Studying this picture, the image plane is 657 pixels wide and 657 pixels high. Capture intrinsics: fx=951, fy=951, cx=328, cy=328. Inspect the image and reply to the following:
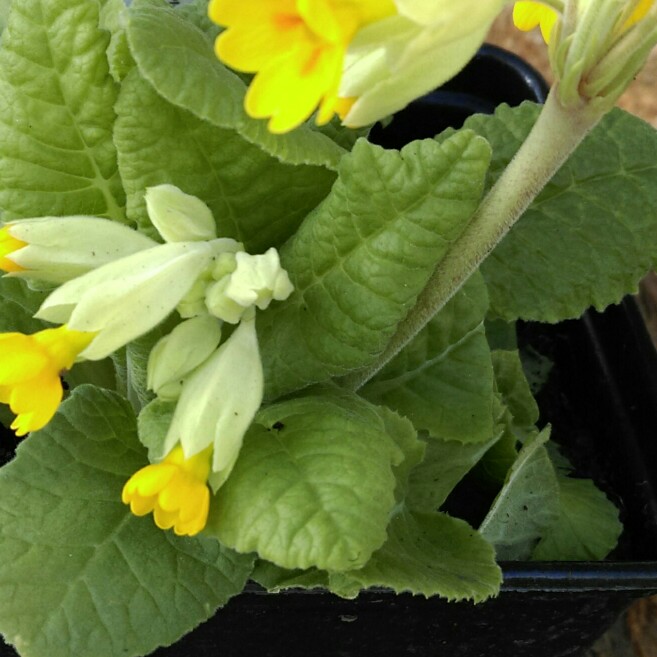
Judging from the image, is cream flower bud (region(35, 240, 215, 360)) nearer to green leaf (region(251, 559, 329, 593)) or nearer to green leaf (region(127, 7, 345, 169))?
green leaf (region(127, 7, 345, 169))

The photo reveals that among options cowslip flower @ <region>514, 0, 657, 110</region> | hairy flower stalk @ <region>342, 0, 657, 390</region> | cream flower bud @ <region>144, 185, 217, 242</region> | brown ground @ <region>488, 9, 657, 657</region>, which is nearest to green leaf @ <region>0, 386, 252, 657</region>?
cream flower bud @ <region>144, 185, 217, 242</region>

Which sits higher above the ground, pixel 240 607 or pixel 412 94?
pixel 412 94

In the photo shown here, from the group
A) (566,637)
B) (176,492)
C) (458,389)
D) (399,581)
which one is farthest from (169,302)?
(566,637)

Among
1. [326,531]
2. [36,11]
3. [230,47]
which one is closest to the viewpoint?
[230,47]

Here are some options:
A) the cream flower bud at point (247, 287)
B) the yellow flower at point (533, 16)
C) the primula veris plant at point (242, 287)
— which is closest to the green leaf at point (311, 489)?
the primula veris plant at point (242, 287)

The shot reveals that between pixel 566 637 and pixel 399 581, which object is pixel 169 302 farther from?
pixel 566 637

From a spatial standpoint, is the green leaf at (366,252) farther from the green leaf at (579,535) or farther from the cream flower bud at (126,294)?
the green leaf at (579,535)
